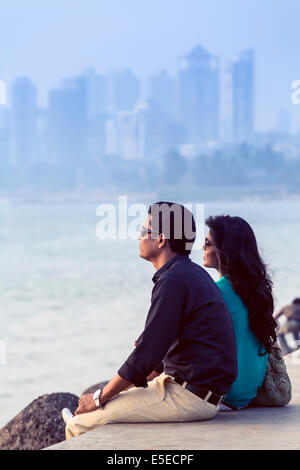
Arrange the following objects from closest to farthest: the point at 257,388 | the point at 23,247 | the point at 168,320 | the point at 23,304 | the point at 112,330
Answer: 1. the point at 168,320
2. the point at 257,388
3. the point at 112,330
4. the point at 23,304
5. the point at 23,247

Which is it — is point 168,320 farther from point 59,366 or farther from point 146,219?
point 59,366

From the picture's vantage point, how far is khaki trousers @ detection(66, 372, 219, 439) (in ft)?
13.8

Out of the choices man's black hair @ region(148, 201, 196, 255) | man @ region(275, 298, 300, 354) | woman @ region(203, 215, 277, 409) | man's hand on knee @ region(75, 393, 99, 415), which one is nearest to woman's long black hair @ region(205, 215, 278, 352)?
woman @ region(203, 215, 277, 409)

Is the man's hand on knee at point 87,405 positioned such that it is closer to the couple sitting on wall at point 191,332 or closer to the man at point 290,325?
the couple sitting on wall at point 191,332

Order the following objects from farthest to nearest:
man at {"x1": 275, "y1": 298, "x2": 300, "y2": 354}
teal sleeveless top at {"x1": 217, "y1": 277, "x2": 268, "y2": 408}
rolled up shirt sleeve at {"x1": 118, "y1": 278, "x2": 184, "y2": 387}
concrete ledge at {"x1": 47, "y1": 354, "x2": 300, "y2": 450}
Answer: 1. man at {"x1": 275, "y1": 298, "x2": 300, "y2": 354}
2. teal sleeveless top at {"x1": 217, "y1": 277, "x2": 268, "y2": 408}
3. rolled up shirt sleeve at {"x1": 118, "y1": 278, "x2": 184, "y2": 387}
4. concrete ledge at {"x1": 47, "y1": 354, "x2": 300, "y2": 450}

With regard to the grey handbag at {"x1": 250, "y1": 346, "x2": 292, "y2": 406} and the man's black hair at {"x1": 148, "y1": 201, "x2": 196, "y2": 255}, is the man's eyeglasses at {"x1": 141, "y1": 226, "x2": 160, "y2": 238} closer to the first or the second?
the man's black hair at {"x1": 148, "y1": 201, "x2": 196, "y2": 255}

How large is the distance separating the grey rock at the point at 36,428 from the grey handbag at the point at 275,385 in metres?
1.45

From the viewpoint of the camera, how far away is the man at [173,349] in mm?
4043

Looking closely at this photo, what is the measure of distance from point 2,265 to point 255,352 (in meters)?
Result: 68.8

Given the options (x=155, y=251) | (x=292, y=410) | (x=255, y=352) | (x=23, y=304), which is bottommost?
(x=23, y=304)

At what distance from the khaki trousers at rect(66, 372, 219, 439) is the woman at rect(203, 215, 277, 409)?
321 mm

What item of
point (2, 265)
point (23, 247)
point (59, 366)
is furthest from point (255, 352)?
point (23, 247)
